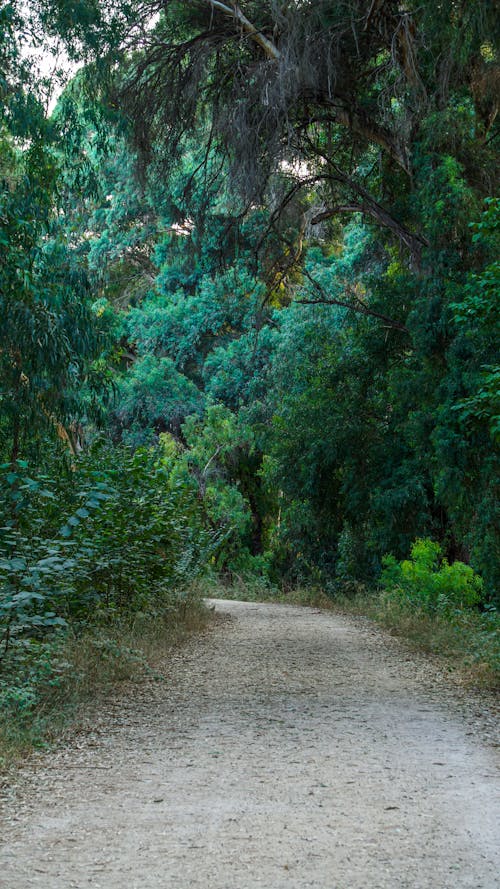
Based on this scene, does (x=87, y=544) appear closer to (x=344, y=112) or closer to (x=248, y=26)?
(x=248, y=26)

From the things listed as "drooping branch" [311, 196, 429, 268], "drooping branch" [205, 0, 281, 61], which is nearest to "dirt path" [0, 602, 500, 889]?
"drooping branch" [311, 196, 429, 268]

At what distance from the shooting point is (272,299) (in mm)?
17375

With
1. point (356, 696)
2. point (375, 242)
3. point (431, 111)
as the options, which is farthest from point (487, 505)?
point (375, 242)

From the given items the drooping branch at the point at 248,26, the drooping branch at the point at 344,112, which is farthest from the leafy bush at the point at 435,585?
the drooping branch at the point at 248,26

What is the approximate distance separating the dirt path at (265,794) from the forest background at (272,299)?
89 centimetres

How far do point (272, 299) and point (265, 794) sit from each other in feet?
44.1

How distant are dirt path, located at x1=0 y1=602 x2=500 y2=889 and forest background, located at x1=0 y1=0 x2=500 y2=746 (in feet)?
2.91

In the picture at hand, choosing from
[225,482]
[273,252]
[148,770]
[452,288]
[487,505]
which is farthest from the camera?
Answer: [225,482]

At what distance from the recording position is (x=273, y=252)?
1636 centimetres

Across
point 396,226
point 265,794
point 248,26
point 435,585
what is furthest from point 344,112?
point 265,794

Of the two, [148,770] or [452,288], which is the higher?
[452,288]

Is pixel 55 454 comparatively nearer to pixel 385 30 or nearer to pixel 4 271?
pixel 4 271

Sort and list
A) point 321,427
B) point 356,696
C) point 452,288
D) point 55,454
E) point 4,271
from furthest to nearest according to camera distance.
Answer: point 321,427, point 452,288, point 55,454, point 4,271, point 356,696

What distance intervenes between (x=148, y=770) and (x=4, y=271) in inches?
191
